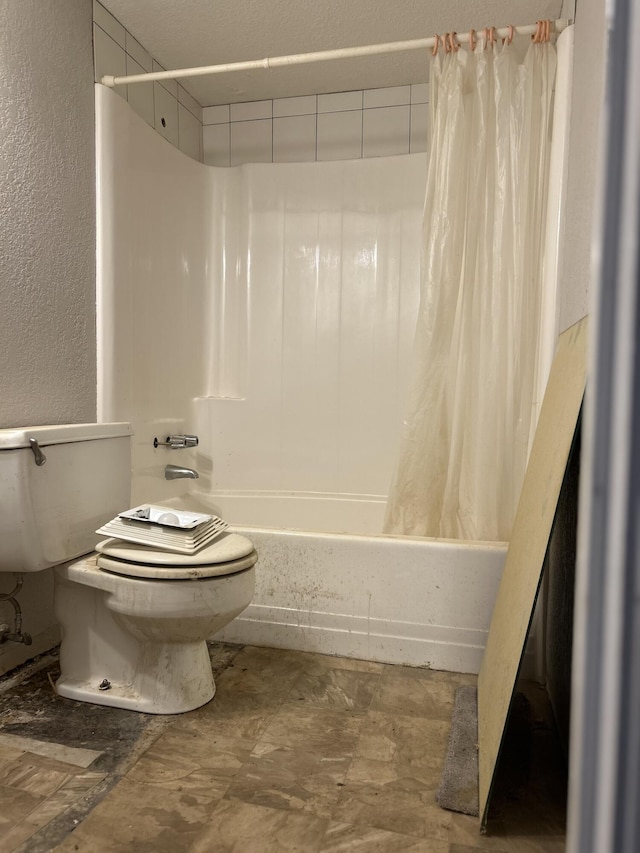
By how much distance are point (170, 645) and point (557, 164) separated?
1674 millimetres

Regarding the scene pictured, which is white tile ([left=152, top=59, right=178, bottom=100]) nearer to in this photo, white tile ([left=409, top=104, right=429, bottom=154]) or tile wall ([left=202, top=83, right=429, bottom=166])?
tile wall ([left=202, top=83, right=429, bottom=166])

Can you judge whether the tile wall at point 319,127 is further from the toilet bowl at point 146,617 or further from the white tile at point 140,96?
the toilet bowl at point 146,617

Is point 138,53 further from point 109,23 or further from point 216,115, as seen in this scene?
point 216,115

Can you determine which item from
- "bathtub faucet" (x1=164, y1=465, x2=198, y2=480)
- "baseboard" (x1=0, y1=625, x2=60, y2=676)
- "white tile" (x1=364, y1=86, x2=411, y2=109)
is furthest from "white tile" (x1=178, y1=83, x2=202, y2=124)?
"baseboard" (x1=0, y1=625, x2=60, y2=676)

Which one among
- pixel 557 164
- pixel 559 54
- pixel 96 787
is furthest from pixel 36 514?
pixel 559 54

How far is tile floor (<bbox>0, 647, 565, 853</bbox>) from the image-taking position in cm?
114

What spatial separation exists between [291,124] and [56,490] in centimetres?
196

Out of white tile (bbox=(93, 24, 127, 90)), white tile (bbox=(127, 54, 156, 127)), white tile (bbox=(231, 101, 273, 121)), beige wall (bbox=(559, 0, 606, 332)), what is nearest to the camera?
beige wall (bbox=(559, 0, 606, 332))

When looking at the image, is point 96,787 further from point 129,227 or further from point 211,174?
point 211,174

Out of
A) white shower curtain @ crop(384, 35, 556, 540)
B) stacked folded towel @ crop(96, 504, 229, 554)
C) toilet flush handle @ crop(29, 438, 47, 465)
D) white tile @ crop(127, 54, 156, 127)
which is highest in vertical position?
white tile @ crop(127, 54, 156, 127)

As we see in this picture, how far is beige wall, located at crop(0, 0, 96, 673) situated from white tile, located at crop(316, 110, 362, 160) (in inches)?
39.9

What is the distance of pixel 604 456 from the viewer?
42cm

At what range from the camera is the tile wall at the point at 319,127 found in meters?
2.62

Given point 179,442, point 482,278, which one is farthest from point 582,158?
point 179,442
